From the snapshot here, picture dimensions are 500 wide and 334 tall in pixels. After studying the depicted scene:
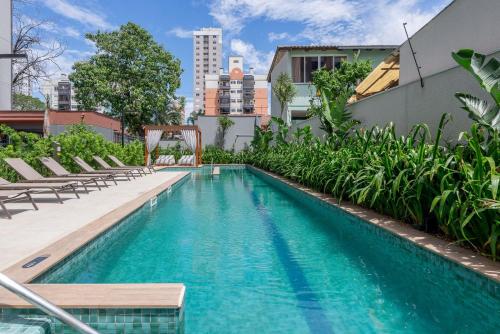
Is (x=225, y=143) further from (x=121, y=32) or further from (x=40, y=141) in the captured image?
(x=40, y=141)

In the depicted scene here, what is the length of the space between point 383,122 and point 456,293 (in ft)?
19.7

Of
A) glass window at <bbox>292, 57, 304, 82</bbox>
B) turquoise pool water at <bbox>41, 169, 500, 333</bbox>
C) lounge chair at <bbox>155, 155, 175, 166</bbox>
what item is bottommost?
turquoise pool water at <bbox>41, 169, 500, 333</bbox>

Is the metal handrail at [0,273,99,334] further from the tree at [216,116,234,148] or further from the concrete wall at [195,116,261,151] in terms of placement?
the concrete wall at [195,116,261,151]

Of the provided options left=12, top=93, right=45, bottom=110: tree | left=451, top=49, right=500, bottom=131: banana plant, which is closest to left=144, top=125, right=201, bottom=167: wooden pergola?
left=451, top=49, right=500, bottom=131: banana plant

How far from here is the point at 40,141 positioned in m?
11.1

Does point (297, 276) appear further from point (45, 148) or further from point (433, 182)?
point (45, 148)

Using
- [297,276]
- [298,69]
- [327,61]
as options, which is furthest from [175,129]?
[297,276]

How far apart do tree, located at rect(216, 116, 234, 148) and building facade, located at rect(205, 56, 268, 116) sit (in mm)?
59280

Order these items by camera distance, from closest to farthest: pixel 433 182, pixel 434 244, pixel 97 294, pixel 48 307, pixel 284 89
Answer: pixel 48 307 < pixel 97 294 < pixel 434 244 < pixel 433 182 < pixel 284 89

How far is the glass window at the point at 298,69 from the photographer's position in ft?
80.9

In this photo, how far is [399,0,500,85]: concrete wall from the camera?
6.78m

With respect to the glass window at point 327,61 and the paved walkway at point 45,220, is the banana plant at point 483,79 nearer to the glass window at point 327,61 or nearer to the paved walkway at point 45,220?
the paved walkway at point 45,220

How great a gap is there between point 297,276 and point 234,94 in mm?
87638

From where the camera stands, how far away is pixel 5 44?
2222 centimetres
